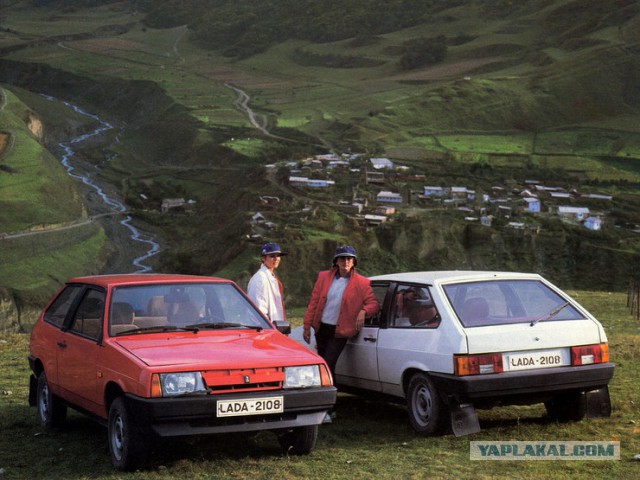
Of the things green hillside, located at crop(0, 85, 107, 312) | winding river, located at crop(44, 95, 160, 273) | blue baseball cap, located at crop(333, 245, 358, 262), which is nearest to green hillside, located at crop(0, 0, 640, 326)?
green hillside, located at crop(0, 85, 107, 312)

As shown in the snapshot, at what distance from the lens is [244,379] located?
8.55 metres

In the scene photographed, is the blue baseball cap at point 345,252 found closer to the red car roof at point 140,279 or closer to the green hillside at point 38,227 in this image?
the red car roof at point 140,279

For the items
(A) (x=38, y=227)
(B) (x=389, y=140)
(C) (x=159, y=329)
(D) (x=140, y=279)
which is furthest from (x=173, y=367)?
(B) (x=389, y=140)

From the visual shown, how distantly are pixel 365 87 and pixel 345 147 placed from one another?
45.7 meters

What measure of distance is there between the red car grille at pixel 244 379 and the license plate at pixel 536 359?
2304 millimetres

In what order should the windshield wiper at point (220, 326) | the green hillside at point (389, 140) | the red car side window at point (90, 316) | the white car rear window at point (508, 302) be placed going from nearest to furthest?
the windshield wiper at point (220, 326)
the red car side window at point (90, 316)
the white car rear window at point (508, 302)
the green hillside at point (389, 140)

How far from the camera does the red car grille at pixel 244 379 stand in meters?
8.45

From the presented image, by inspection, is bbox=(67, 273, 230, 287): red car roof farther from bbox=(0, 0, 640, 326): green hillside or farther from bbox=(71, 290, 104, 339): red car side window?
bbox=(0, 0, 640, 326): green hillside


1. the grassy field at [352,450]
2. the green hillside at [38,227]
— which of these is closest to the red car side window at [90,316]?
the grassy field at [352,450]

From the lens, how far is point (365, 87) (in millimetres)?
164750

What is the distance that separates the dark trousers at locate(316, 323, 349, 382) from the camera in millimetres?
11305

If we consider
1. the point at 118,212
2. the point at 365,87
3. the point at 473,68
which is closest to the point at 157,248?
the point at 118,212

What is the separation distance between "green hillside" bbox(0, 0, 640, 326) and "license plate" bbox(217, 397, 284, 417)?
158 feet

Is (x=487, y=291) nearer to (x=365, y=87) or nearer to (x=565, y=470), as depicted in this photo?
(x=565, y=470)
